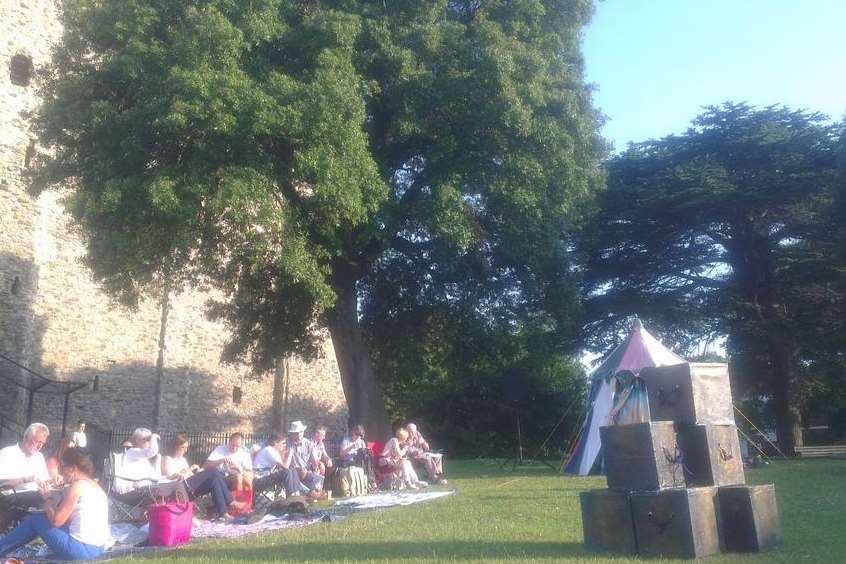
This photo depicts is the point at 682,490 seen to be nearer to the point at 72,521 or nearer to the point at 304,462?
the point at 72,521

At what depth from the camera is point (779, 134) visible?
23.8 m

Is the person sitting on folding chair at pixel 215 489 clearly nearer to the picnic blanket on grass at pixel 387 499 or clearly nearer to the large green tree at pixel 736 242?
the picnic blanket on grass at pixel 387 499

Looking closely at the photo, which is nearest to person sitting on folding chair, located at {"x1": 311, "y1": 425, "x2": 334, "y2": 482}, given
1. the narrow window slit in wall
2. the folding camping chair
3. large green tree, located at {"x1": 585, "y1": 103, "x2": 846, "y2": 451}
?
the folding camping chair

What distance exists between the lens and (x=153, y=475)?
9.84 m

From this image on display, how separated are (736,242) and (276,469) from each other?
725 inches

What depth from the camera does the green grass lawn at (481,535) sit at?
630 cm

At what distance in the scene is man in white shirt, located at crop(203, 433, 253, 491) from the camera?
9.97 metres

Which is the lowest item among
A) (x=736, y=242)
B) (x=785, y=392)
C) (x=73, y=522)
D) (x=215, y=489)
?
(x=73, y=522)

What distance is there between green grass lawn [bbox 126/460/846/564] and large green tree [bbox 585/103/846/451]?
41.8ft

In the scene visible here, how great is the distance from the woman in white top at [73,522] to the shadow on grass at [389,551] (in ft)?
2.37

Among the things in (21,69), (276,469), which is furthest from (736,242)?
(21,69)

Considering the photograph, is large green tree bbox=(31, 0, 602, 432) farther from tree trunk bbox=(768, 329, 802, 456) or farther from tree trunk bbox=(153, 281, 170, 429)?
tree trunk bbox=(153, 281, 170, 429)

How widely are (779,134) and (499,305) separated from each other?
39.6ft

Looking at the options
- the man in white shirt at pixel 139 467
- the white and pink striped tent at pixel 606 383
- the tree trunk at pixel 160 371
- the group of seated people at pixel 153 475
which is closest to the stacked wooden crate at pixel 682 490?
the group of seated people at pixel 153 475
